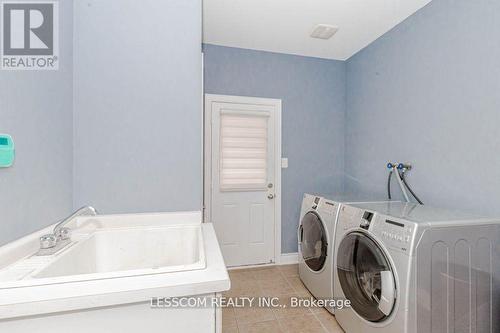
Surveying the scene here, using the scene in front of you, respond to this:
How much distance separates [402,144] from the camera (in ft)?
7.22

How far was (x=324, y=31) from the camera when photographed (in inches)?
94.3

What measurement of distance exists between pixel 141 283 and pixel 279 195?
2.25 meters

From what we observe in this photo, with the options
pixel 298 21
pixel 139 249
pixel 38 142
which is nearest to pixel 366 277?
pixel 139 249

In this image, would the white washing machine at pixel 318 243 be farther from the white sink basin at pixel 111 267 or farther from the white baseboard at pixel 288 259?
the white sink basin at pixel 111 267

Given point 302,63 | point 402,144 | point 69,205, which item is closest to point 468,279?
point 402,144

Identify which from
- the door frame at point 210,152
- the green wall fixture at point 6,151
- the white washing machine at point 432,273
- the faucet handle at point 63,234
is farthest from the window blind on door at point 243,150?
the green wall fixture at point 6,151

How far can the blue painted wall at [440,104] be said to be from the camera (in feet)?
5.04

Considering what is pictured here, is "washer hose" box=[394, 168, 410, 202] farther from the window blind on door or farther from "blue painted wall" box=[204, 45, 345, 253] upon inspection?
the window blind on door

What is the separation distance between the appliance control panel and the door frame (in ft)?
4.93

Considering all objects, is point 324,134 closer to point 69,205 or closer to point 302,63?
point 302,63

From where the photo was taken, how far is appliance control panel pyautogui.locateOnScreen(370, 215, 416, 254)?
121 cm

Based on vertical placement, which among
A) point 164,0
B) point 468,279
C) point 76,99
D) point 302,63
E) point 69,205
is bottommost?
point 468,279

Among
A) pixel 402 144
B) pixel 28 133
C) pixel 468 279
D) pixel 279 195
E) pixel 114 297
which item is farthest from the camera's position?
pixel 279 195

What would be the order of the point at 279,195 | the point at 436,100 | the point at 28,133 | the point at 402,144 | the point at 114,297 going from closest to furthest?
the point at 114,297
the point at 28,133
the point at 436,100
the point at 402,144
the point at 279,195
